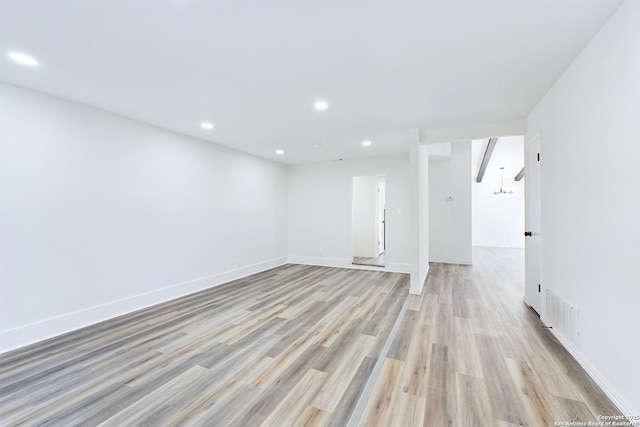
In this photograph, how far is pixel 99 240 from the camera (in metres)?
3.15

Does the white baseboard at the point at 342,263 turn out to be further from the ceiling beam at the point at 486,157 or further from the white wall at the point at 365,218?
the ceiling beam at the point at 486,157

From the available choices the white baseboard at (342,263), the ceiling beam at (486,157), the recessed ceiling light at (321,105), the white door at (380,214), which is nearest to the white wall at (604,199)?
the recessed ceiling light at (321,105)

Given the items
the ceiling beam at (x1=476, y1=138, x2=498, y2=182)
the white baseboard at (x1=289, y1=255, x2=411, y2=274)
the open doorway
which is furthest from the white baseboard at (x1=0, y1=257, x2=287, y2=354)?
the ceiling beam at (x1=476, y1=138, x2=498, y2=182)

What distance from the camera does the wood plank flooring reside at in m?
1.64

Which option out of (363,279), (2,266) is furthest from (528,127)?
(2,266)

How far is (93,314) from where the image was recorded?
3076 millimetres

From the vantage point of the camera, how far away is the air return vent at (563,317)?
225cm

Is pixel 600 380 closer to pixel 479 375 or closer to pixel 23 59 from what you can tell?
pixel 479 375

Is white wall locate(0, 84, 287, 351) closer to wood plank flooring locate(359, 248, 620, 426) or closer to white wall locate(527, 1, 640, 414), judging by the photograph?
wood plank flooring locate(359, 248, 620, 426)

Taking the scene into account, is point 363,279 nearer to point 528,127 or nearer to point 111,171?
point 528,127

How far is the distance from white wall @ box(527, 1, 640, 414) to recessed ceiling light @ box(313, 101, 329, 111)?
2256 millimetres

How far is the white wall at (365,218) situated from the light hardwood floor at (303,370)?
156 inches

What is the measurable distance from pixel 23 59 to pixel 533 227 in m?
5.54

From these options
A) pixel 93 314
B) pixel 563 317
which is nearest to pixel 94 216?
pixel 93 314
